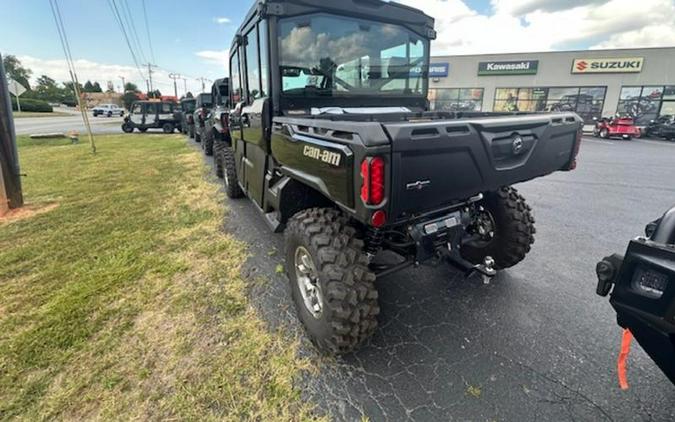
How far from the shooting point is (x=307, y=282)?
8.63 feet

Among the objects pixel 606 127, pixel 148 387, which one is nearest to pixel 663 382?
pixel 148 387

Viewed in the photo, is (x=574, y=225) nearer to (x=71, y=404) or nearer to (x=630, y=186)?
(x=630, y=186)

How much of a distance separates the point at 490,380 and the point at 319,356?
1.14 metres

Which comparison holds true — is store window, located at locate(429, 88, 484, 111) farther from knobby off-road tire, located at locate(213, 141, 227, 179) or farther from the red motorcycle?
knobby off-road tire, located at locate(213, 141, 227, 179)

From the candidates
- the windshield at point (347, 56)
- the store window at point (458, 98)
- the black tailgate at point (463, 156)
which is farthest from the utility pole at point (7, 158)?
the store window at point (458, 98)

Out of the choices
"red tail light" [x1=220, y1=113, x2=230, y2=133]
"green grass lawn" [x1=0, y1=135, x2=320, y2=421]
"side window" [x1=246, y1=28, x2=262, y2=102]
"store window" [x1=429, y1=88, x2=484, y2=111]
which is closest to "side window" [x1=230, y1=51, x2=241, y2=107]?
"side window" [x1=246, y1=28, x2=262, y2=102]

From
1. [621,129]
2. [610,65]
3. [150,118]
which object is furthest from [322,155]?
[610,65]

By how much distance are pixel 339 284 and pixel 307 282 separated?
58cm

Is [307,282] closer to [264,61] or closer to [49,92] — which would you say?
[264,61]

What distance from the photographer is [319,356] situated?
2.38 m

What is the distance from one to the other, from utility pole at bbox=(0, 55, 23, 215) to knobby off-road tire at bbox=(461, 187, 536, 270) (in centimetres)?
689

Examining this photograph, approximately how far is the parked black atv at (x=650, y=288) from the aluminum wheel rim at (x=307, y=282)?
1683 mm

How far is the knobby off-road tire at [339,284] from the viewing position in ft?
6.93

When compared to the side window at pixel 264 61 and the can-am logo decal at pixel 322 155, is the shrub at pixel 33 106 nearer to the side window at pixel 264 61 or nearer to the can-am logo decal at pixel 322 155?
the side window at pixel 264 61
